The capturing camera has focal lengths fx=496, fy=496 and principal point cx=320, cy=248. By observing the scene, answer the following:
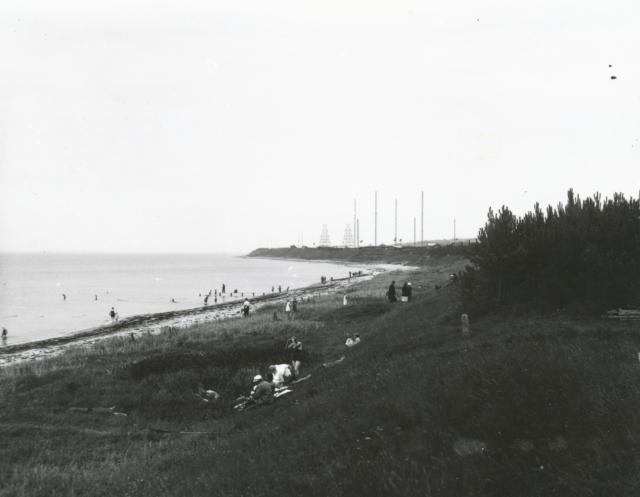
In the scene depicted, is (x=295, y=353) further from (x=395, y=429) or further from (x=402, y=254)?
(x=402, y=254)

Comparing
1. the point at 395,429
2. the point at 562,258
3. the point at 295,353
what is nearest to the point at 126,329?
the point at 295,353

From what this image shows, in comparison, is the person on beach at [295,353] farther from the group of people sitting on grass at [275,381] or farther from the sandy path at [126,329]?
the sandy path at [126,329]

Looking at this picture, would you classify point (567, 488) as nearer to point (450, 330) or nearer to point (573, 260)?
point (450, 330)

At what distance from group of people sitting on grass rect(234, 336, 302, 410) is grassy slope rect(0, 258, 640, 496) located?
2.77 feet

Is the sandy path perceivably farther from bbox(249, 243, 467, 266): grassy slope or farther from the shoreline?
bbox(249, 243, 467, 266): grassy slope

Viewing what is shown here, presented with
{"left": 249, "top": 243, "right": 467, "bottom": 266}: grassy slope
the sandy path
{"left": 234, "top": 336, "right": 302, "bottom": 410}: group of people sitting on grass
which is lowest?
the sandy path

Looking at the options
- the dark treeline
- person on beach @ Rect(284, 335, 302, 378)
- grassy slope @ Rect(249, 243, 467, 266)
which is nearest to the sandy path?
person on beach @ Rect(284, 335, 302, 378)

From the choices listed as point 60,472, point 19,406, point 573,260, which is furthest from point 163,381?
point 573,260

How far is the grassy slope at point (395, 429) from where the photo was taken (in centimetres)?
662

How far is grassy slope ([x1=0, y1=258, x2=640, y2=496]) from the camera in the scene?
6.62m

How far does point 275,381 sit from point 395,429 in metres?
10.7

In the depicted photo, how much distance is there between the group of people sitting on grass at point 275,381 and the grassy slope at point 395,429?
2.77 feet

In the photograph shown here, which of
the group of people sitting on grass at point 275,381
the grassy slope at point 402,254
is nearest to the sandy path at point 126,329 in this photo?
the group of people sitting on grass at point 275,381

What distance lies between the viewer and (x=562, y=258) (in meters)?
18.3
